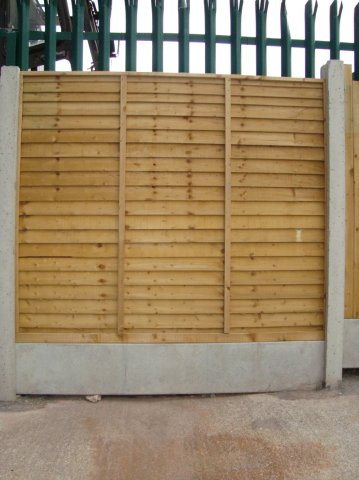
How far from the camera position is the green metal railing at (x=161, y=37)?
177 inches

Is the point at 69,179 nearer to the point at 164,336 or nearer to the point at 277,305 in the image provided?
the point at 164,336

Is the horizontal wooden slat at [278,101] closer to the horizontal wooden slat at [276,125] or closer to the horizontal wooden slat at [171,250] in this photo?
the horizontal wooden slat at [276,125]

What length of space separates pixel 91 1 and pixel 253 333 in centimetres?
754

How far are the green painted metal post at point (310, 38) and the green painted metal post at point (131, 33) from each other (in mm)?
1988

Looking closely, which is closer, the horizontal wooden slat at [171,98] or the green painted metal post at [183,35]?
the horizontal wooden slat at [171,98]

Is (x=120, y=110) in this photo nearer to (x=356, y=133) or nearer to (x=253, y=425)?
(x=356, y=133)

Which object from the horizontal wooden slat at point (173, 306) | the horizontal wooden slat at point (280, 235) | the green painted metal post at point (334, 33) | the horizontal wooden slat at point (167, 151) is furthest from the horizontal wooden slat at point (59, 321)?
the green painted metal post at point (334, 33)

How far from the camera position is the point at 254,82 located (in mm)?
4398

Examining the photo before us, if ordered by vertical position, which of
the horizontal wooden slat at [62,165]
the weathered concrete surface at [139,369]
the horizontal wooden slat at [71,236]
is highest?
the horizontal wooden slat at [62,165]

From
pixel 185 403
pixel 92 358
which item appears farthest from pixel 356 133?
pixel 92 358

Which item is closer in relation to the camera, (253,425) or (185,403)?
(253,425)

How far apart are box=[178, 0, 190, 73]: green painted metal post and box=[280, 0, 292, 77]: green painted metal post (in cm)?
111

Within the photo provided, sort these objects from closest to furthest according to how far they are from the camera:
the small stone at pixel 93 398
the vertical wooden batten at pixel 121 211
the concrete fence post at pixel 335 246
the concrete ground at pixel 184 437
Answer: the concrete ground at pixel 184 437
the small stone at pixel 93 398
the vertical wooden batten at pixel 121 211
the concrete fence post at pixel 335 246

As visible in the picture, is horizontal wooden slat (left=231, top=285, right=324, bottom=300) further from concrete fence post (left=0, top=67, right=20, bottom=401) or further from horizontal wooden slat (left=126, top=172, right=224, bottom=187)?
concrete fence post (left=0, top=67, right=20, bottom=401)
